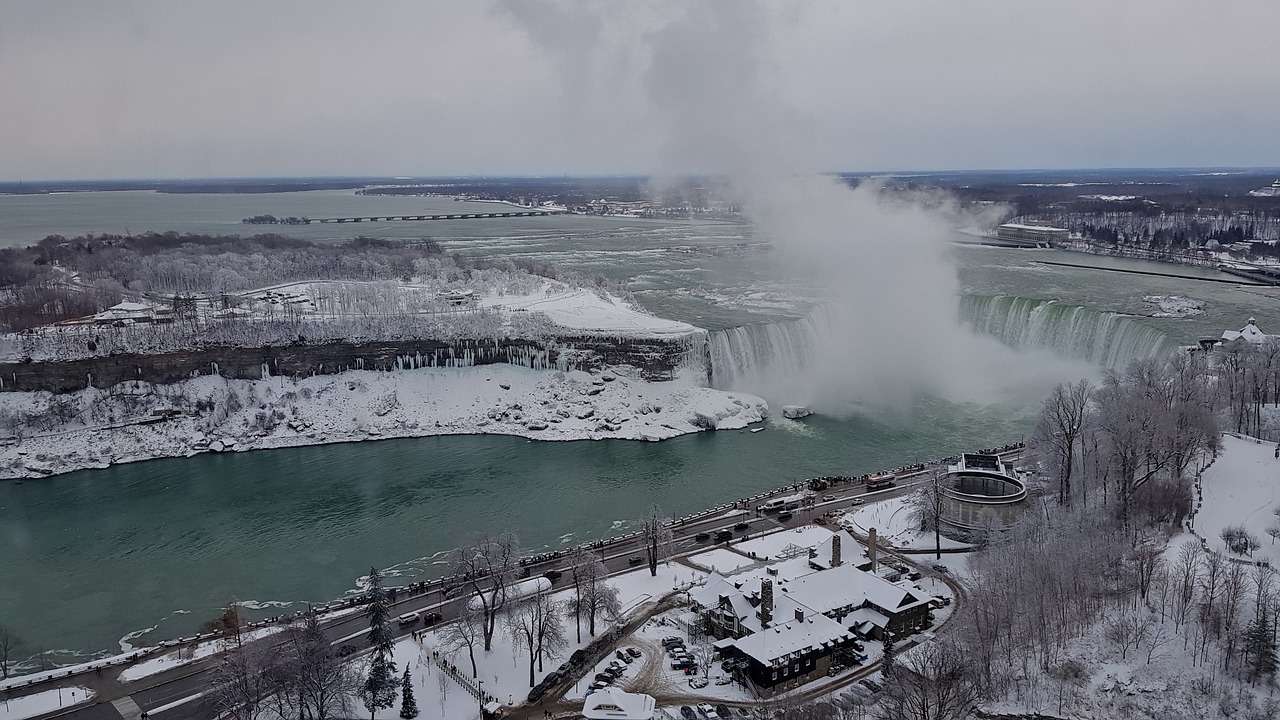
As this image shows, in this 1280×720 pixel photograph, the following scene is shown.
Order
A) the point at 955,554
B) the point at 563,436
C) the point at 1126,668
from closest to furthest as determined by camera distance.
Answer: the point at 1126,668 → the point at 955,554 → the point at 563,436

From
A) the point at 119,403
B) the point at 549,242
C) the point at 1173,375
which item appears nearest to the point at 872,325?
the point at 1173,375

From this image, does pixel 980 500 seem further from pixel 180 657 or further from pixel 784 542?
pixel 180 657

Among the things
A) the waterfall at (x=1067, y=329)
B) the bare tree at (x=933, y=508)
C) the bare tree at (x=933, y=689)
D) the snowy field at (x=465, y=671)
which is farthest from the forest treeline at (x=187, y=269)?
the bare tree at (x=933, y=689)

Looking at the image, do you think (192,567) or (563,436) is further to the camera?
(563,436)

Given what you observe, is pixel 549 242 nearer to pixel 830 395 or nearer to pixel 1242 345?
pixel 830 395

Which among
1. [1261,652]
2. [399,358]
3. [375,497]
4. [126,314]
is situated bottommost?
[375,497]

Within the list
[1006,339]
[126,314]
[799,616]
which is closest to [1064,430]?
[799,616]
